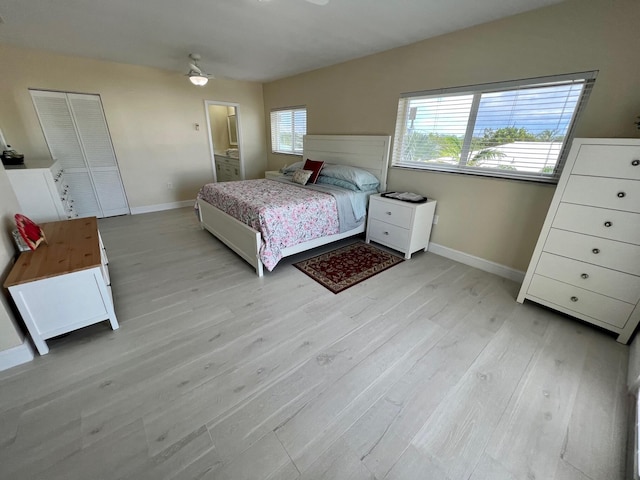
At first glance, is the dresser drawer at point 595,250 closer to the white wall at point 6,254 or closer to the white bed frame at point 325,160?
the white bed frame at point 325,160

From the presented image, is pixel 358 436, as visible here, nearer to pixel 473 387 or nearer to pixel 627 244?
pixel 473 387

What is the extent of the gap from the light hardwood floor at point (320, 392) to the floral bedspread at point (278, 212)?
1.74ft

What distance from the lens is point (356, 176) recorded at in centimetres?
338

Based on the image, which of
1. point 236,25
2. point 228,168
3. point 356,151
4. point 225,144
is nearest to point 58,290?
point 236,25

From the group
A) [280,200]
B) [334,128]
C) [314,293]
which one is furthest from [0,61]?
[314,293]

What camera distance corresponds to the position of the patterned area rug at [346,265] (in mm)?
2586

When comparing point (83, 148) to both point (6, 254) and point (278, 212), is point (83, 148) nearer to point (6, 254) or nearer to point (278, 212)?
point (6, 254)

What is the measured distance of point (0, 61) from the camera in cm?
323

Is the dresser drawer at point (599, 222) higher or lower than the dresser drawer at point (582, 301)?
higher

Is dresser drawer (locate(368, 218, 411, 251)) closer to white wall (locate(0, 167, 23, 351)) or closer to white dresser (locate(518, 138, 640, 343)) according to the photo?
white dresser (locate(518, 138, 640, 343))

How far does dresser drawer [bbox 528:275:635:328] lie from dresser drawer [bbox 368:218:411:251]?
1.22 meters

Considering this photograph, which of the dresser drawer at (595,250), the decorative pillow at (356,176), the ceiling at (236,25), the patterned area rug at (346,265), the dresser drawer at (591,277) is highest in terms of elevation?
the ceiling at (236,25)

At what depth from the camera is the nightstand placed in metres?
2.93

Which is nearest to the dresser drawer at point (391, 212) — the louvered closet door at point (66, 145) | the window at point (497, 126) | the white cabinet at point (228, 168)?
the window at point (497, 126)
